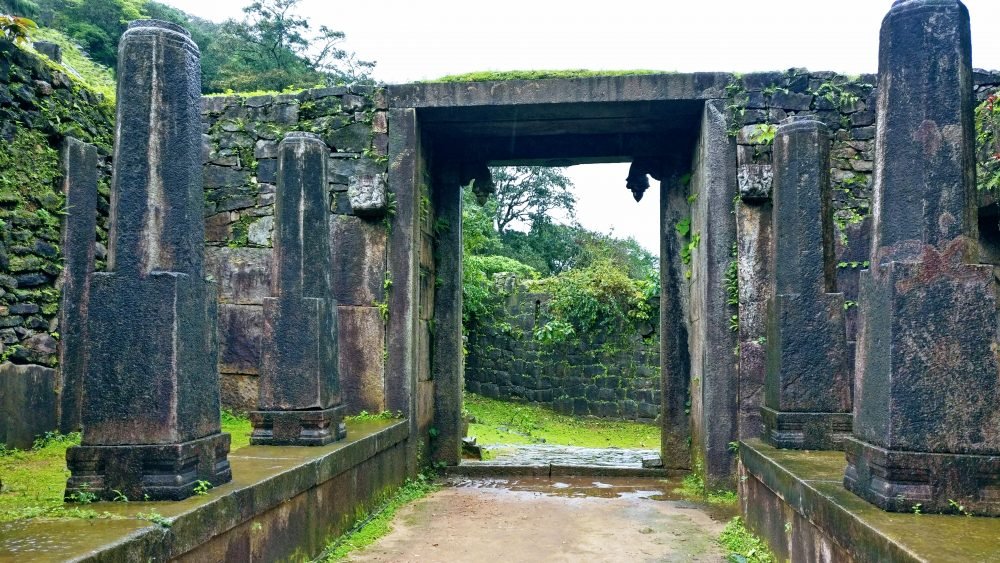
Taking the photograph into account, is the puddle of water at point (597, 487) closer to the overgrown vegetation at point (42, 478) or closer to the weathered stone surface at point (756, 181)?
the overgrown vegetation at point (42, 478)

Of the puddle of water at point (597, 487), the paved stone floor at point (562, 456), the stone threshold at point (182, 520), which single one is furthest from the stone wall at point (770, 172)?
the stone threshold at point (182, 520)

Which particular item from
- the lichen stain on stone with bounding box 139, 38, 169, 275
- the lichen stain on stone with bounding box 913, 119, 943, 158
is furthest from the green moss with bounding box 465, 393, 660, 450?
the lichen stain on stone with bounding box 913, 119, 943, 158

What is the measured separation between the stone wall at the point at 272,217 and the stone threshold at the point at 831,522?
3.75m

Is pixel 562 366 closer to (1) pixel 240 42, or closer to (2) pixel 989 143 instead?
(2) pixel 989 143

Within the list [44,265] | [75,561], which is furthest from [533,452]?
[75,561]

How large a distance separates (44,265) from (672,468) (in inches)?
265

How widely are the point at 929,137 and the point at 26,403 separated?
705cm

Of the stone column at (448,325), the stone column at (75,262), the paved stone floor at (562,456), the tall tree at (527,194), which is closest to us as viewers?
the stone column at (75,262)

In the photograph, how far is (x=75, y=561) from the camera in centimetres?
239

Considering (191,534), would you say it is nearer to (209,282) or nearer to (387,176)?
(209,282)

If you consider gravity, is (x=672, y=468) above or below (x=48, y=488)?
below

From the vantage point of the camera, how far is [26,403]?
673 centimetres

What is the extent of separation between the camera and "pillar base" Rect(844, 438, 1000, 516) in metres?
3.15

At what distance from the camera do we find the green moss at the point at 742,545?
4.87m
